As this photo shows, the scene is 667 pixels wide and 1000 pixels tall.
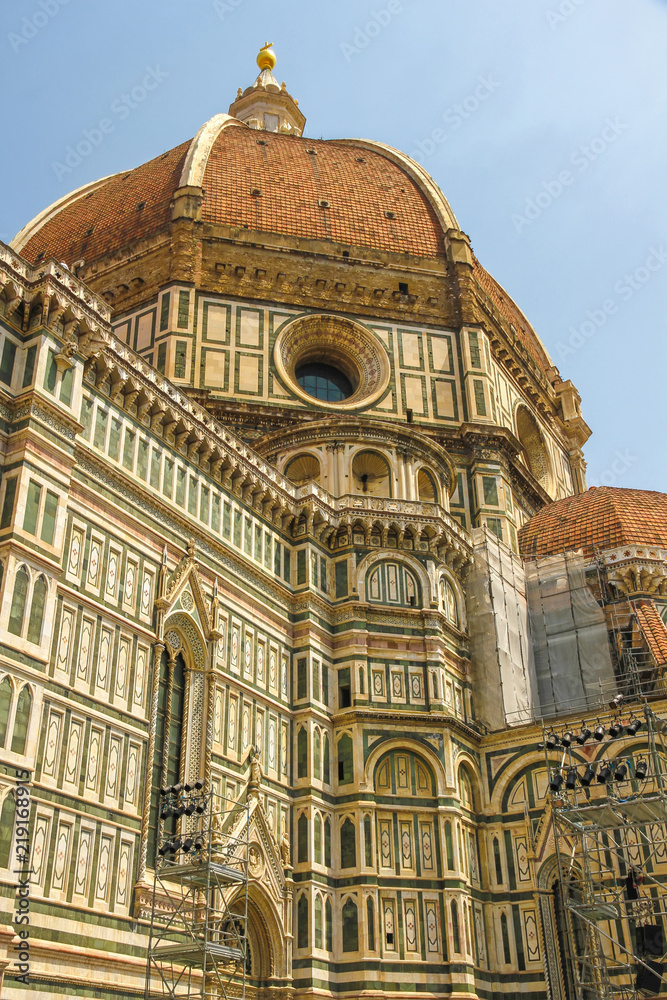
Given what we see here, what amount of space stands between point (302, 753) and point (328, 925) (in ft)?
12.5

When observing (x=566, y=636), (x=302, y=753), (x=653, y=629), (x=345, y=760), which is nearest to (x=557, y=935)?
(x=345, y=760)

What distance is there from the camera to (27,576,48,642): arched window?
1867 cm

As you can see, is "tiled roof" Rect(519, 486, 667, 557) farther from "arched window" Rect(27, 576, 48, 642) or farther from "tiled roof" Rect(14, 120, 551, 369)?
"arched window" Rect(27, 576, 48, 642)

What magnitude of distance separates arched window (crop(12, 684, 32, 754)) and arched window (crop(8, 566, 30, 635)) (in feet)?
3.24

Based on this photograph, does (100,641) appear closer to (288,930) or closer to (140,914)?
(140,914)

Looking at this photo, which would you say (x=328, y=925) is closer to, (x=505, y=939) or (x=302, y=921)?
(x=302, y=921)

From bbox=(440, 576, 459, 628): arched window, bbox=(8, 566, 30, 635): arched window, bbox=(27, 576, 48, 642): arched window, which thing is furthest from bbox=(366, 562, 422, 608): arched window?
bbox=(8, 566, 30, 635): arched window

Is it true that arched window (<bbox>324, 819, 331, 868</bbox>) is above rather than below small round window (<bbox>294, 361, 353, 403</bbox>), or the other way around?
below

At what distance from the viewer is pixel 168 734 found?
22.4 meters

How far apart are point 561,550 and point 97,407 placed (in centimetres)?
1824

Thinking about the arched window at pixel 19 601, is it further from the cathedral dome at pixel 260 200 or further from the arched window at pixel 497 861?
the cathedral dome at pixel 260 200

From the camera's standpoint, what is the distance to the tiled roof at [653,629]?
98.9 feet

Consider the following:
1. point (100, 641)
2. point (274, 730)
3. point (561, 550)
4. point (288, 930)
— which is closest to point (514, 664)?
point (561, 550)

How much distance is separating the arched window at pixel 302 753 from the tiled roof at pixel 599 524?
41.9 feet
